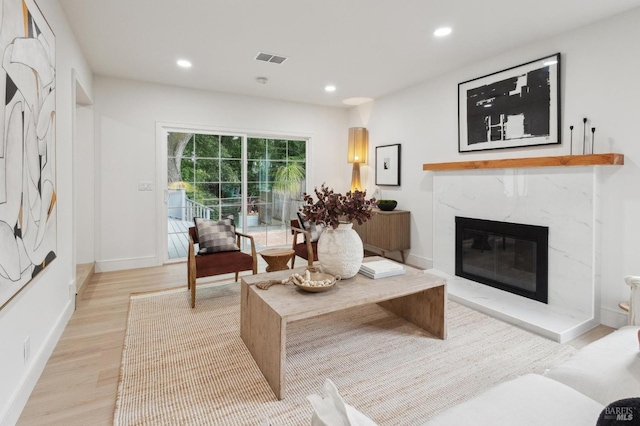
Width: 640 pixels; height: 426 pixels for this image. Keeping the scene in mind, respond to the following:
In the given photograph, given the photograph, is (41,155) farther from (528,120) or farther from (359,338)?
(528,120)

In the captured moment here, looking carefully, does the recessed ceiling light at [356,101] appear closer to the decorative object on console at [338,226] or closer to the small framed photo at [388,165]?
the small framed photo at [388,165]

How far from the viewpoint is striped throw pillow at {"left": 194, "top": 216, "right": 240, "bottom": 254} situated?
3486 mm

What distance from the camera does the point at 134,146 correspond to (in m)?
→ 4.50

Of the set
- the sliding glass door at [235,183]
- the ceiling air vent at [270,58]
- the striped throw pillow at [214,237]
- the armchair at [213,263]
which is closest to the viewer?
the armchair at [213,263]

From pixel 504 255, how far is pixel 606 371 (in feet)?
7.47

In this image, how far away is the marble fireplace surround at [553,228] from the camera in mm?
2785

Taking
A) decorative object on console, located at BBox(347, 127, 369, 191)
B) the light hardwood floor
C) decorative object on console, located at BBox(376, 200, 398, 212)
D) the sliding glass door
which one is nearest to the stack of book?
the light hardwood floor

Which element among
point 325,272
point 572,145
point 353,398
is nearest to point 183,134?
point 325,272

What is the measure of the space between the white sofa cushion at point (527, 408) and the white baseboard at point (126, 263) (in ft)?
Result: 14.7

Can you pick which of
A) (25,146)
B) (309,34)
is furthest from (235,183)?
(25,146)

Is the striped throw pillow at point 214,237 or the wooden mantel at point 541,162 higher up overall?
the wooden mantel at point 541,162

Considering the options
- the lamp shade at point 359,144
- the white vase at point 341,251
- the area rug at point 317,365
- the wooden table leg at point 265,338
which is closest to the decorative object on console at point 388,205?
the lamp shade at point 359,144

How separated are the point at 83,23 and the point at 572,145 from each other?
455 cm

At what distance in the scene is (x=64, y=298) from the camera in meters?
2.74
